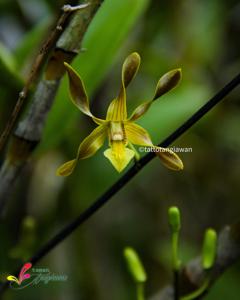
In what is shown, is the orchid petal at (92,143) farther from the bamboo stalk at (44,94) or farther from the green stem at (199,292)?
the green stem at (199,292)

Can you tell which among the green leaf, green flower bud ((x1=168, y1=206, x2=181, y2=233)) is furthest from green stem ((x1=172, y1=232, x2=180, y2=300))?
the green leaf

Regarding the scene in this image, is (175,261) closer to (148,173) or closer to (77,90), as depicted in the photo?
(77,90)

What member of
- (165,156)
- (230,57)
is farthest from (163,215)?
(165,156)

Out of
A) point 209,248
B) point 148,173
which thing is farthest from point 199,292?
point 148,173

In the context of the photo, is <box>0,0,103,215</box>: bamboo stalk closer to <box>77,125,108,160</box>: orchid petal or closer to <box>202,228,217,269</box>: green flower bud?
<box>77,125,108,160</box>: orchid petal

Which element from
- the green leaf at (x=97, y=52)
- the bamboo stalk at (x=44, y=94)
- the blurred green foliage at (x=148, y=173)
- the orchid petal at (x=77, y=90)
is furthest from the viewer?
the blurred green foliage at (x=148, y=173)

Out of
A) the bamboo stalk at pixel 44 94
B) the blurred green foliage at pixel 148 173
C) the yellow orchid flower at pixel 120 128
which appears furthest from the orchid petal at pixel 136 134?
the blurred green foliage at pixel 148 173
